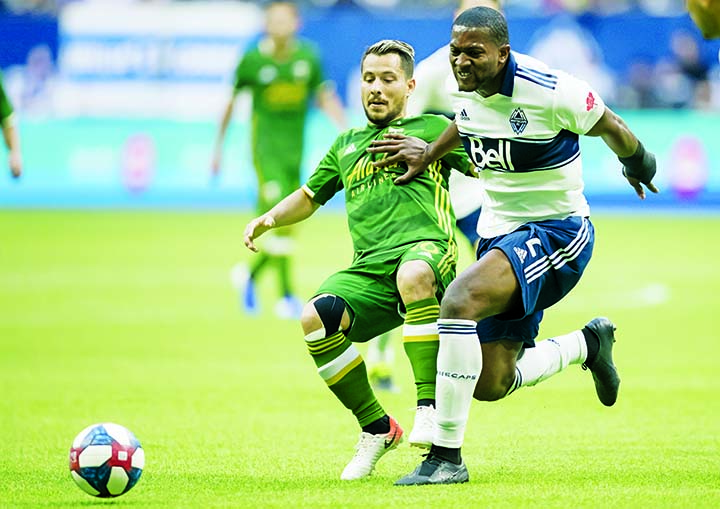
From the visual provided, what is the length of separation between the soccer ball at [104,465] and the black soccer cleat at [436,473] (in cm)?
Result: 125

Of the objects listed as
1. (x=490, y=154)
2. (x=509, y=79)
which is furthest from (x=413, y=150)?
(x=509, y=79)

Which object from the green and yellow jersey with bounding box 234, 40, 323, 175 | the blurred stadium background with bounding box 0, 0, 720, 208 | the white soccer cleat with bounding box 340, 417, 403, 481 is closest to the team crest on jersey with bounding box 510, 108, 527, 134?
the white soccer cleat with bounding box 340, 417, 403, 481

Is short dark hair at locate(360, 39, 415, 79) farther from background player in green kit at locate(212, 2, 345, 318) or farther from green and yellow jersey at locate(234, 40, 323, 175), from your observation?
green and yellow jersey at locate(234, 40, 323, 175)

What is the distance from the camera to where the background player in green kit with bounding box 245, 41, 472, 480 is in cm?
669

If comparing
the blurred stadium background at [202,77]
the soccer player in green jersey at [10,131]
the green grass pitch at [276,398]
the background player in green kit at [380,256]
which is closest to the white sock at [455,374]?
the background player in green kit at [380,256]

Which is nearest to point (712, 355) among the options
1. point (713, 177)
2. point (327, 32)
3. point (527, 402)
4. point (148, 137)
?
point (527, 402)

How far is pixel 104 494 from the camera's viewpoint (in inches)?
241

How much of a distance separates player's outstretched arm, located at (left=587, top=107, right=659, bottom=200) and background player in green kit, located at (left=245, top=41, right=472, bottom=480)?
32.7 inches

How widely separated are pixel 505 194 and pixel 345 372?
1181 millimetres

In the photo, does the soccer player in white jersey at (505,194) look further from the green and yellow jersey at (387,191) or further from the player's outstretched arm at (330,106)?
the player's outstretched arm at (330,106)

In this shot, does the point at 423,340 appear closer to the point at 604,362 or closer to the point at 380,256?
the point at 380,256

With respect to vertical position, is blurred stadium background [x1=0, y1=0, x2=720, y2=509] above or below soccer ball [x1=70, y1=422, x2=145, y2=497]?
below

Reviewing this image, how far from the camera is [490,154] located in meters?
6.75

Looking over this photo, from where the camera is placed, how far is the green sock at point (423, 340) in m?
6.67
